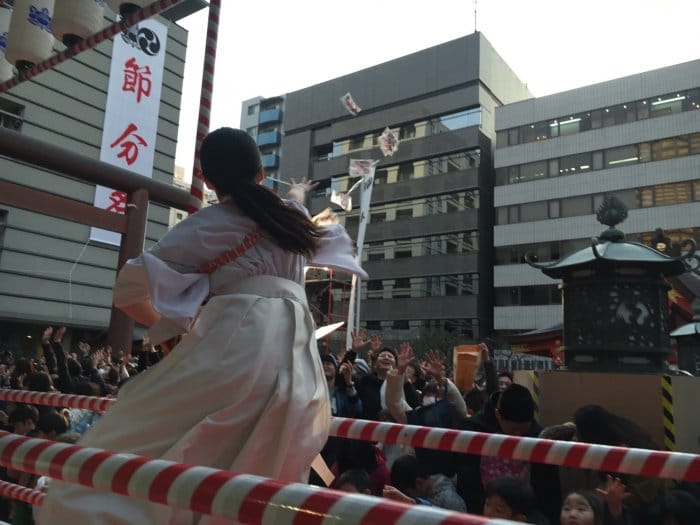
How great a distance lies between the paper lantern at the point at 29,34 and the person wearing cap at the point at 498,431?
15.0 ft

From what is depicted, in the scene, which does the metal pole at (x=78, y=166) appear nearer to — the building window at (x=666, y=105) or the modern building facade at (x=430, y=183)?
the modern building facade at (x=430, y=183)

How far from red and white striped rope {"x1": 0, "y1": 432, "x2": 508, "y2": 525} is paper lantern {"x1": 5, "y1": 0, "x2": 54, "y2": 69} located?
14.3 ft

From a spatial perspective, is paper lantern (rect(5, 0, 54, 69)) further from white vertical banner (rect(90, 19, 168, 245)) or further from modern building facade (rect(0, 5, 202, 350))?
white vertical banner (rect(90, 19, 168, 245))

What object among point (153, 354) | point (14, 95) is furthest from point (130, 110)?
point (153, 354)

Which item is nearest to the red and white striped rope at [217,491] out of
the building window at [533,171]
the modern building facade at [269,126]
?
the building window at [533,171]

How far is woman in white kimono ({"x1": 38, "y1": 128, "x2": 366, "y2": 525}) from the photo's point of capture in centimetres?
181

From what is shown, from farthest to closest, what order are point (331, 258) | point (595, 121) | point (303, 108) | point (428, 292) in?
point (303, 108) < point (428, 292) < point (595, 121) < point (331, 258)

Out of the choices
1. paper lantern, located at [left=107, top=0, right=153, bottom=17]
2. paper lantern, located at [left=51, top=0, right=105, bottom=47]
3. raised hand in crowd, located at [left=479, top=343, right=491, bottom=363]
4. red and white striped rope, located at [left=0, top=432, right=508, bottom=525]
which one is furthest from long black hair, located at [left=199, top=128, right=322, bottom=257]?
raised hand in crowd, located at [left=479, top=343, right=491, bottom=363]

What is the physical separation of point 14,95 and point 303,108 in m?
31.7

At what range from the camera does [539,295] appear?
33.5m

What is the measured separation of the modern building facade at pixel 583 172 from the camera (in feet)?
A: 100

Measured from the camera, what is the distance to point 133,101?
17.6 m

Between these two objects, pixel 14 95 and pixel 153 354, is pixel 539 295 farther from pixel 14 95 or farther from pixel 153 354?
pixel 153 354

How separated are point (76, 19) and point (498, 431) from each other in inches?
167
